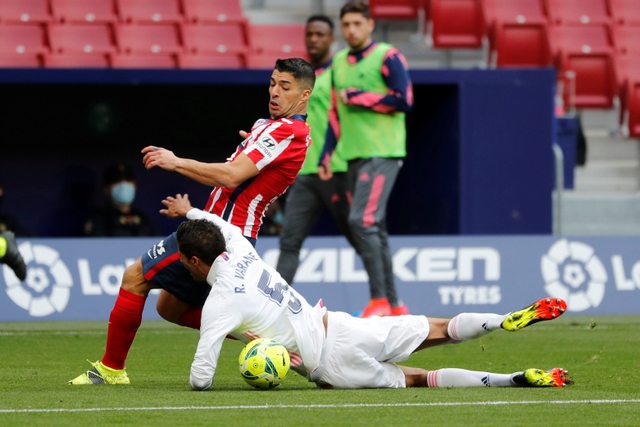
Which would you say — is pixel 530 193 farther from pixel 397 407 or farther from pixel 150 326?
pixel 397 407

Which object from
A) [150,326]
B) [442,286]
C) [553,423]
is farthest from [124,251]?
[553,423]

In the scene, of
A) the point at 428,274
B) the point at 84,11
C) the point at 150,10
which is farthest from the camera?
the point at 150,10

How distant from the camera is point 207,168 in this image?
4512 millimetres

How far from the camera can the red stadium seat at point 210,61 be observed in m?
12.1

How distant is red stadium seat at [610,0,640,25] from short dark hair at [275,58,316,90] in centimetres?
1115

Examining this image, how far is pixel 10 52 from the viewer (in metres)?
11.7

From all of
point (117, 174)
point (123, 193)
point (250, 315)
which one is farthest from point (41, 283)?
point (250, 315)

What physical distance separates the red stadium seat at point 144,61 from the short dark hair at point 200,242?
7799 millimetres

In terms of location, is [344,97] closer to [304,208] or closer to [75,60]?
[304,208]

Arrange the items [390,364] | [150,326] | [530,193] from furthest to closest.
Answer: [530,193], [150,326], [390,364]

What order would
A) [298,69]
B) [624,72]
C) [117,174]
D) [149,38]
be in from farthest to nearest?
[624,72], [149,38], [117,174], [298,69]

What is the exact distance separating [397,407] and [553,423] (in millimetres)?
652

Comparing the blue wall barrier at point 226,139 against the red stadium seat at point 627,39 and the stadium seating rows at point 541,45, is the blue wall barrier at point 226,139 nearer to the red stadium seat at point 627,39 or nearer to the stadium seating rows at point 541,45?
the stadium seating rows at point 541,45

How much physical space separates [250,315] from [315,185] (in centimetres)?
328
